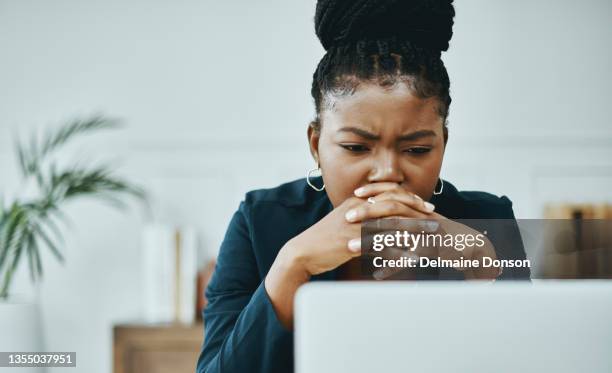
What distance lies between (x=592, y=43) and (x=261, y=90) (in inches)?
56.8

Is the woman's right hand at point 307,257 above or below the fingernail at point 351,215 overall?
below

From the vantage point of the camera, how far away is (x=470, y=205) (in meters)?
1.15

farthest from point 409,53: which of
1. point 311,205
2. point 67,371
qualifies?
point 67,371

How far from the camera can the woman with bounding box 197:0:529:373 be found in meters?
0.74

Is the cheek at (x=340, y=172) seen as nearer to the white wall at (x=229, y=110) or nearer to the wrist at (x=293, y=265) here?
the wrist at (x=293, y=265)

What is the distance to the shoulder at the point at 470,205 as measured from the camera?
44.6 inches

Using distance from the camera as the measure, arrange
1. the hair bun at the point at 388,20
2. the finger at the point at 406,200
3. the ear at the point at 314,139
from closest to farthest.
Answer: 1. the finger at the point at 406,200
2. the hair bun at the point at 388,20
3. the ear at the point at 314,139

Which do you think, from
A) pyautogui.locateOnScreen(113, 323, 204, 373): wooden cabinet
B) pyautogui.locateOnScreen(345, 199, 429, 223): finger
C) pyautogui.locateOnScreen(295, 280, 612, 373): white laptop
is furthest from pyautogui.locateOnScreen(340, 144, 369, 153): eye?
pyautogui.locateOnScreen(113, 323, 204, 373): wooden cabinet

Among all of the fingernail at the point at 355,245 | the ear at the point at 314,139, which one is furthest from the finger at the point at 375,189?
the ear at the point at 314,139

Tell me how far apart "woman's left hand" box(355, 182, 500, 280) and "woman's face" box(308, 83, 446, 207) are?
41mm

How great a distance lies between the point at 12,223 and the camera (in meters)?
2.27

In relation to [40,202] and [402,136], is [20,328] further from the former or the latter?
[402,136]

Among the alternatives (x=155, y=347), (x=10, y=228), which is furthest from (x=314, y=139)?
(x=10, y=228)

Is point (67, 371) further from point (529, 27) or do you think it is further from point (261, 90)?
point (529, 27)
